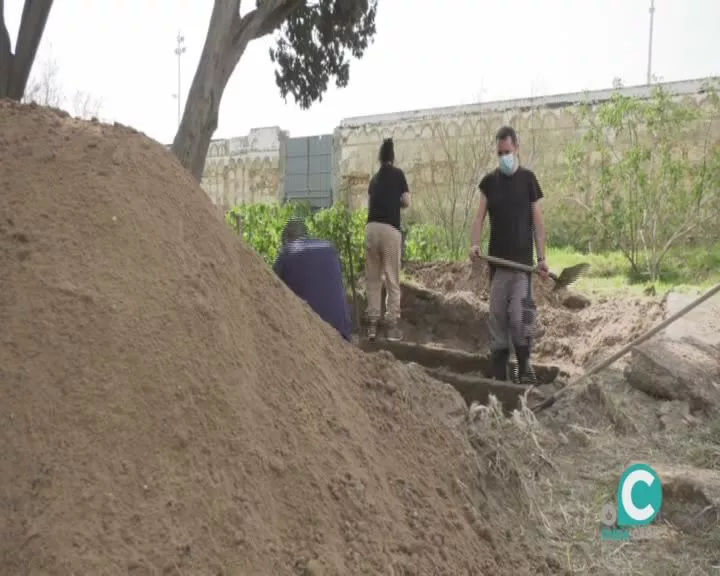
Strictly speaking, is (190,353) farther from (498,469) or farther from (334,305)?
(334,305)

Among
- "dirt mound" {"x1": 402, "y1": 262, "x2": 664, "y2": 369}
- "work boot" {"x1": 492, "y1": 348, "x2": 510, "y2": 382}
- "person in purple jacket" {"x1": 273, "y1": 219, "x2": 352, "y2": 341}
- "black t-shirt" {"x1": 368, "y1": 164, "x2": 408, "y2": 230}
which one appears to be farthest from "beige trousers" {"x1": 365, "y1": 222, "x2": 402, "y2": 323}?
"person in purple jacket" {"x1": 273, "y1": 219, "x2": 352, "y2": 341}

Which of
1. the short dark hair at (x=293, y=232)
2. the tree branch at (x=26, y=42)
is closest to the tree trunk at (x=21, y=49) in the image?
the tree branch at (x=26, y=42)

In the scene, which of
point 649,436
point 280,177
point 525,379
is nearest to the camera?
point 649,436

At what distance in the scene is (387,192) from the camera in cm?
673

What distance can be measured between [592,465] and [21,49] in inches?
220

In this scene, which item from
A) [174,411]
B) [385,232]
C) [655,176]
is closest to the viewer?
[174,411]

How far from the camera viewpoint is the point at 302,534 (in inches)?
80.7

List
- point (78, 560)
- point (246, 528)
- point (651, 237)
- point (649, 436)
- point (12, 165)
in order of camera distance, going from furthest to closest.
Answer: point (651, 237)
point (649, 436)
point (12, 165)
point (246, 528)
point (78, 560)

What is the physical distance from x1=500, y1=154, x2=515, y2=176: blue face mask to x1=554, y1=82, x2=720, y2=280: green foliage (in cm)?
487

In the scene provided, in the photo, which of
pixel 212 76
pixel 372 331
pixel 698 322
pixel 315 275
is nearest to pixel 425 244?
pixel 372 331

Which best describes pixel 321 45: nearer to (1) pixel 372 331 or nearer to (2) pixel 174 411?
(1) pixel 372 331

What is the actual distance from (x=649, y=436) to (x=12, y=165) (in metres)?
3.48

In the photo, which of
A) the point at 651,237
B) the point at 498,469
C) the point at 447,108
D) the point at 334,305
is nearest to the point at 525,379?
the point at 334,305

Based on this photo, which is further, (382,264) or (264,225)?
(264,225)
